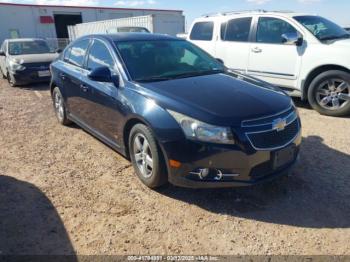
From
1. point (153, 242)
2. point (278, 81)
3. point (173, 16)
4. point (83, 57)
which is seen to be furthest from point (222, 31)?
point (173, 16)

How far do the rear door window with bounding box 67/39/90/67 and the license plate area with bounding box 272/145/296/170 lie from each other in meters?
3.11

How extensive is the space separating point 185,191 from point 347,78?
3902 mm

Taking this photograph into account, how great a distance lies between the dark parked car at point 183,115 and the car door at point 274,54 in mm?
2524

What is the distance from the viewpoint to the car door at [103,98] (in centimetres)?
384

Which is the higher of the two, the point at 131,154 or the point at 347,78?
the point at 347,78

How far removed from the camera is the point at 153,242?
111 inches

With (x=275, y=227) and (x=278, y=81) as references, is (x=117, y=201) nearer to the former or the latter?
(x=275, y=227)

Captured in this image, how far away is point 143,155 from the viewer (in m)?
3.56

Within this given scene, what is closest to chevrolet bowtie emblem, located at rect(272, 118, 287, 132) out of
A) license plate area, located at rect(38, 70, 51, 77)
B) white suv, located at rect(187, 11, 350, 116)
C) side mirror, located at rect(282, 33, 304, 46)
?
white suv, located at rect(187, 11, 350, 116)

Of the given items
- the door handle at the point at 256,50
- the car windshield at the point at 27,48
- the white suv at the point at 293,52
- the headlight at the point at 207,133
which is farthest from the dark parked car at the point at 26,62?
the headlight at the point at 207,133

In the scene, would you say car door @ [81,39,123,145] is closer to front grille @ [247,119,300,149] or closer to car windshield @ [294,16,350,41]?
front grille @ [247,119,300,149]

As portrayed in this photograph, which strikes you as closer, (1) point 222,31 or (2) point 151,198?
(2) point 151,198

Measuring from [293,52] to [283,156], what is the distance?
375 cm

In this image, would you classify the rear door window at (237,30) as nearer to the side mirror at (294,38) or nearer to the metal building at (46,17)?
the side mirror at (294,38)
